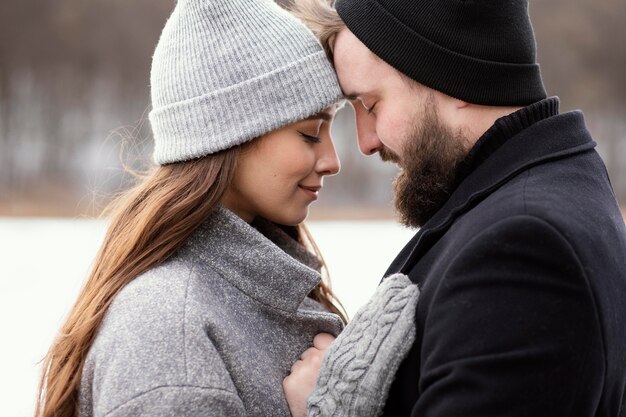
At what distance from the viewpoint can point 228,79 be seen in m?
1.82

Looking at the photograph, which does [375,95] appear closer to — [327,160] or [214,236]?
[327,160]

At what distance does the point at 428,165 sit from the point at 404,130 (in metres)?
0.12

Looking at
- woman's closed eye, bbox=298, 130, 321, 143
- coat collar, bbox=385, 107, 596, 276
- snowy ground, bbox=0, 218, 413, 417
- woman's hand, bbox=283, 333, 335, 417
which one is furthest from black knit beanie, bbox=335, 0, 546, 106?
snowy ground, bbox=0, 218, 413, 417

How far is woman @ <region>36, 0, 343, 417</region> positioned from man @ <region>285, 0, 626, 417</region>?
0.35 feet

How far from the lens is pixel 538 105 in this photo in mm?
1634

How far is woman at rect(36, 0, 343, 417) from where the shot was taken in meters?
1.53

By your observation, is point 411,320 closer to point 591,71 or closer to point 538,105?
Answer: point 538,105

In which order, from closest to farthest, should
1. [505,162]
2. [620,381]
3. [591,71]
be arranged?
[620,381] < [505,162] < [591,71]

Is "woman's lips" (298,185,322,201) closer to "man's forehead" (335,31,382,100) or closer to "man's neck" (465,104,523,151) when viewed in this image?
"man's forehead" (335,31,382,100)

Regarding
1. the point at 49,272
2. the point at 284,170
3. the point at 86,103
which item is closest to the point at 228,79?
the point at 284,170

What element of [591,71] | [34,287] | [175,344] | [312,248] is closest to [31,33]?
[34,287]

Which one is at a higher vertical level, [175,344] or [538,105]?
[538,105]

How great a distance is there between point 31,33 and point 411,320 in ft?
29.8

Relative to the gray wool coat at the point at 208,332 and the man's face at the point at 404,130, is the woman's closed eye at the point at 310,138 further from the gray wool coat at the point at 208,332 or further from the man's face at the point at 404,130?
the gray wool coat at the point at 208,332
